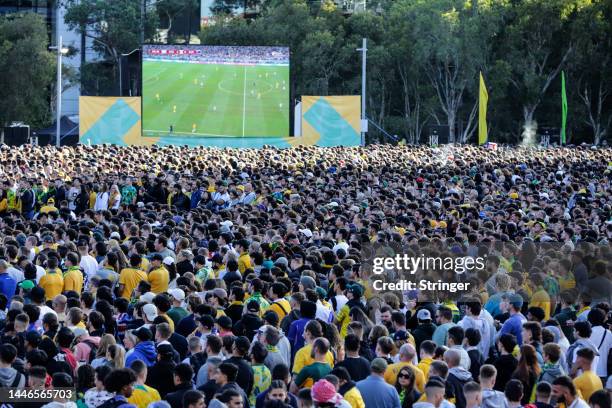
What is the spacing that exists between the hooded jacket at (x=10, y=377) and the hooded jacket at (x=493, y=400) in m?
3.38

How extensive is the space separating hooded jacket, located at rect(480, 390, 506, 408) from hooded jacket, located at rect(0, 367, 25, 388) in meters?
3.38

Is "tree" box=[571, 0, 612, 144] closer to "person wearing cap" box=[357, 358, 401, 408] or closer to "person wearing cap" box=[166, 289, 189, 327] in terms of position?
"person wearing cap" box=[166, 289, 189, 327]

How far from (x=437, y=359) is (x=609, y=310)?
9.22ft

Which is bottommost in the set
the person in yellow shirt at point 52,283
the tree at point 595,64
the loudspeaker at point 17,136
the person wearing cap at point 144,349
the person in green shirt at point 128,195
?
the loudspeaker at point 17,136

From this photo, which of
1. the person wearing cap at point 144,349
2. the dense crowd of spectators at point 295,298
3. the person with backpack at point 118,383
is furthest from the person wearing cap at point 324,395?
the person wearing cap at point 144,349

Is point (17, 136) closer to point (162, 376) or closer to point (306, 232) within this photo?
point (306, 232)

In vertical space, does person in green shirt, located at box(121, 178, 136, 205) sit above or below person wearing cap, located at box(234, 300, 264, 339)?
below

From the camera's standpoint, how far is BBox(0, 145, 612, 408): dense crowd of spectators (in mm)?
8930

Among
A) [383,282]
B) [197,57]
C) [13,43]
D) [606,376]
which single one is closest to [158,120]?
[197,57]

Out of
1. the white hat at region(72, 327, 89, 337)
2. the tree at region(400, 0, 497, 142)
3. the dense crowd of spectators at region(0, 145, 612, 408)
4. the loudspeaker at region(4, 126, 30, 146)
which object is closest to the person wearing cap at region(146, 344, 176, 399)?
the dense crowd of spectators at region(0, 145, 612, 408)

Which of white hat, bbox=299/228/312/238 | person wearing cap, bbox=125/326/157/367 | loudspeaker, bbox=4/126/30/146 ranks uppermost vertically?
person wearing cap, bbox=125/326/157/367

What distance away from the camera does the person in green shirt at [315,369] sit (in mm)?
9344

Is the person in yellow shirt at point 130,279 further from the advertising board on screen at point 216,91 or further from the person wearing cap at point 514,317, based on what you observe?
the advertising board on screen at point 216,91

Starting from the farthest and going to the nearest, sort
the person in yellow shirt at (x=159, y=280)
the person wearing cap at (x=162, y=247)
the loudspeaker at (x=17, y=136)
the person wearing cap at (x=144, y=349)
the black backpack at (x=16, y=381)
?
the loudspeaker at (x=17, y=136) < the person wearing cap at (x=162, y=247) < the person in yellow shirt at (x=159, y=280) < the person wearing cap at (x=144, y=349) < the black backpack at (x=16, y=381)
